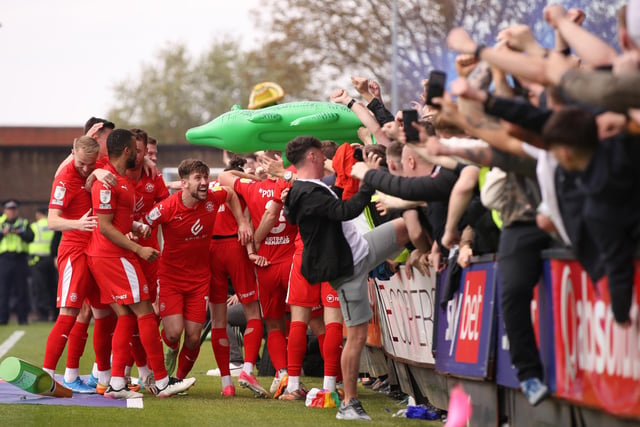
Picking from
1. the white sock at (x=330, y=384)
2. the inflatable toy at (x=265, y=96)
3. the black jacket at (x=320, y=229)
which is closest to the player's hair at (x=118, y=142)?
the black jacket at (x=320, y=229)

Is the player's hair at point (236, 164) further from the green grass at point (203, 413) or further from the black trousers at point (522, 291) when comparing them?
the black trousers at point (522, 291)

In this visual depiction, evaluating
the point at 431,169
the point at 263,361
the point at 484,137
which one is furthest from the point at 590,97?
the point at 263,361

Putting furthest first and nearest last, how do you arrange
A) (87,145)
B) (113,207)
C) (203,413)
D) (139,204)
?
(139,204) → (87,145) → (113,207) → (203,413)

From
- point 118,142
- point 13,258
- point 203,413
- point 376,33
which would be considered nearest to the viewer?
point 203,413

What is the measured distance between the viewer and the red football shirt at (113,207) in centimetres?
1034

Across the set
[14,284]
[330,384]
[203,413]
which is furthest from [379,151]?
[14,284]

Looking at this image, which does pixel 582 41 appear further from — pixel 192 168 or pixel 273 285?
pixel 273 285

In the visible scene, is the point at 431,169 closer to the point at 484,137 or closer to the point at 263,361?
the point at 484,137

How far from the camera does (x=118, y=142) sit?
34.6 ft

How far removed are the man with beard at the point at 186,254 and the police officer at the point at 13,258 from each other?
15.7m

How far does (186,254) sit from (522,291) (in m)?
4.94

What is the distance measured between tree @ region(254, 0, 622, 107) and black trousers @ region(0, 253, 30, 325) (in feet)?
50.4

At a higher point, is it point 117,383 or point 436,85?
point 436,85

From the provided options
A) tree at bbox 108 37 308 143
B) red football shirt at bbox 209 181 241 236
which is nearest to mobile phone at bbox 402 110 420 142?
red football shirt at bbox 209 181 241 236
